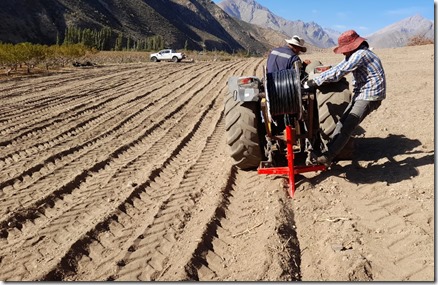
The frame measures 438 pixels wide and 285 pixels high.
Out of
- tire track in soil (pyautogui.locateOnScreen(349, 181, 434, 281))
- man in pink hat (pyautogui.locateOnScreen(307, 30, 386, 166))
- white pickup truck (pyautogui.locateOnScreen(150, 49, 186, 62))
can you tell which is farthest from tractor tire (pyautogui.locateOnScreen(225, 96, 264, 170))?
white pickup truck (pyautogui.locateOnScreen(150, 49, 186, 62))

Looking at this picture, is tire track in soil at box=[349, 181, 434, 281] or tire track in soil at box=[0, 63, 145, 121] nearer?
tire track in soil at box=[349, 181, 434, 281]

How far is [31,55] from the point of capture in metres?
25.4

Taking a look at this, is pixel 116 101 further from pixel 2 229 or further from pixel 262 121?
pixel 2 229

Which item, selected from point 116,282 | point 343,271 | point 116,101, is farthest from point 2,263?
point 116,101

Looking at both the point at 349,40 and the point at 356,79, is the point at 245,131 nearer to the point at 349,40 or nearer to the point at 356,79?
the point at 356,79

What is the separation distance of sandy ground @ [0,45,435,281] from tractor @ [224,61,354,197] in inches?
11.1

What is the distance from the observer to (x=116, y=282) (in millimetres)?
3510

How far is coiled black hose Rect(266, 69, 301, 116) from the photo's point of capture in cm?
500

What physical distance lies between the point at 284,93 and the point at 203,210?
5.00 feet

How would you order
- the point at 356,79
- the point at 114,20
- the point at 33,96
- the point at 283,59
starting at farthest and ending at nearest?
the point at 114,20
the point at 33,96
the point at 283,59
the point at 356,79

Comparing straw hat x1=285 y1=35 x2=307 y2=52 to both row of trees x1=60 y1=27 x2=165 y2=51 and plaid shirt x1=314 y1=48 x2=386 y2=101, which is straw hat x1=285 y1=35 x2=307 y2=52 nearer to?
plaid shirt x1=314 y1=48 x2=386 y2=101

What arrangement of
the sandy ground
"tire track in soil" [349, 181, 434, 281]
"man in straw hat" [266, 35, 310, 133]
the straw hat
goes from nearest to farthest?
"tire track in soil" [349, 181, 434, 281] → the sandy ground → "man in straw hat" [266, 35, 310, 133] → the straw hat

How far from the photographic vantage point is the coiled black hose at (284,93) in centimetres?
500

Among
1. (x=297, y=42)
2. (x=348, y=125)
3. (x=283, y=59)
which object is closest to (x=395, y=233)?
A: (x=348, y=125)
